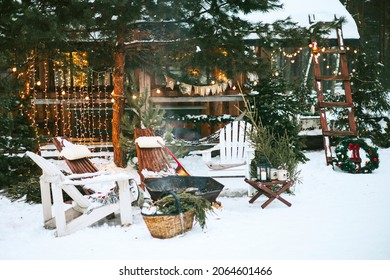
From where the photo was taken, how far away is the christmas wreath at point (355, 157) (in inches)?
322

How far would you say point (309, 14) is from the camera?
11.3m

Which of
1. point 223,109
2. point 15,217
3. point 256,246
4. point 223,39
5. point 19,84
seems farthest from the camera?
point 223,109

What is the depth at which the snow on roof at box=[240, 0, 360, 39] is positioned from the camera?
11141 millimetres

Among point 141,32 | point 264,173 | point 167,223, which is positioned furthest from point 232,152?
point 167,223

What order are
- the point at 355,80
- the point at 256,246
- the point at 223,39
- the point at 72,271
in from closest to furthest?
the point at 72,271 → the point at 256,246 → the point at 223,39 → the point at 355,80

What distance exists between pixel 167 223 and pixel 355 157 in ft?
16.1

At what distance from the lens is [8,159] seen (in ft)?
24.7

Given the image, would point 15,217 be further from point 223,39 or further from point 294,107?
point 294,107

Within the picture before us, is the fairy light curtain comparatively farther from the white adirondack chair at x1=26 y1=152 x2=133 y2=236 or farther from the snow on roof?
the white adirondack chair at x1=26 y1=152 x2=133 y2=236

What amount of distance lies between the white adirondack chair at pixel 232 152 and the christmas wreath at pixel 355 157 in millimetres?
2016

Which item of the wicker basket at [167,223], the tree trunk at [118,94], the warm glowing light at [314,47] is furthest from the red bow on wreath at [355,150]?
the wicker basket at [167,223]

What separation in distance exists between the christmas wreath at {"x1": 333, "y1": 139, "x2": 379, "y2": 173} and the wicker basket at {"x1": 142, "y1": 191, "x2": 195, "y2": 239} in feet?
14.7

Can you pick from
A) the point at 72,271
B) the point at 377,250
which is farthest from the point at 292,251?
the point at 72,271

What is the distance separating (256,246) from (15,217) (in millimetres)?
3232
